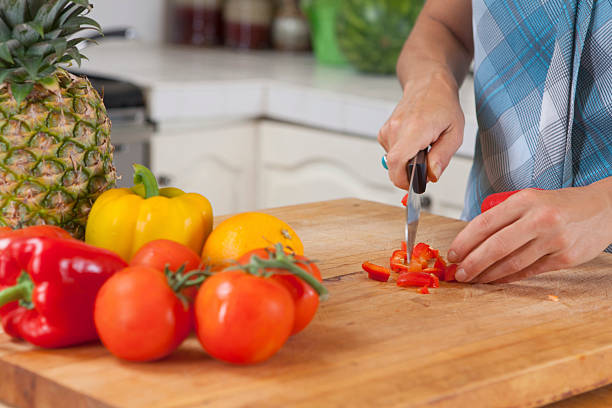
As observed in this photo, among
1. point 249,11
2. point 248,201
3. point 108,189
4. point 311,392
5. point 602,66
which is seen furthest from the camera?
point 249,11

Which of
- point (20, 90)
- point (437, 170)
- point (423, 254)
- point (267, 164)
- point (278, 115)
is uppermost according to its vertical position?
point (20, 90)

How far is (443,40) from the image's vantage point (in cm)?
143

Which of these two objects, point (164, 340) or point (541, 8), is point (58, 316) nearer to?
point (164, 340)

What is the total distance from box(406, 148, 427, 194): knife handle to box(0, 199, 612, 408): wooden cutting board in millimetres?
149

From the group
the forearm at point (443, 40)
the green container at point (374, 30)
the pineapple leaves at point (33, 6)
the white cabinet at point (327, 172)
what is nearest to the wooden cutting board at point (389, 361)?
the pineapple leaves at point (33, 6)

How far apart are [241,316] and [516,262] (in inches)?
16.0

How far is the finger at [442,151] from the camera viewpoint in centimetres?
109

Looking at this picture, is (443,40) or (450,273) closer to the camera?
(450,273)

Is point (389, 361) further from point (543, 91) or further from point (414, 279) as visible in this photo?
point (543, 91)

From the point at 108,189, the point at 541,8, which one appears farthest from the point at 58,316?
the point at 541,8

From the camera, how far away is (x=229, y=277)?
709 mm

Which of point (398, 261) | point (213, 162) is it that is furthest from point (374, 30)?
point (398, 261)

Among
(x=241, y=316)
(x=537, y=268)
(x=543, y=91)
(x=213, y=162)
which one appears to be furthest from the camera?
(x=213, y=162)

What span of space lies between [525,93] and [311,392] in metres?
Answer: 0.76
